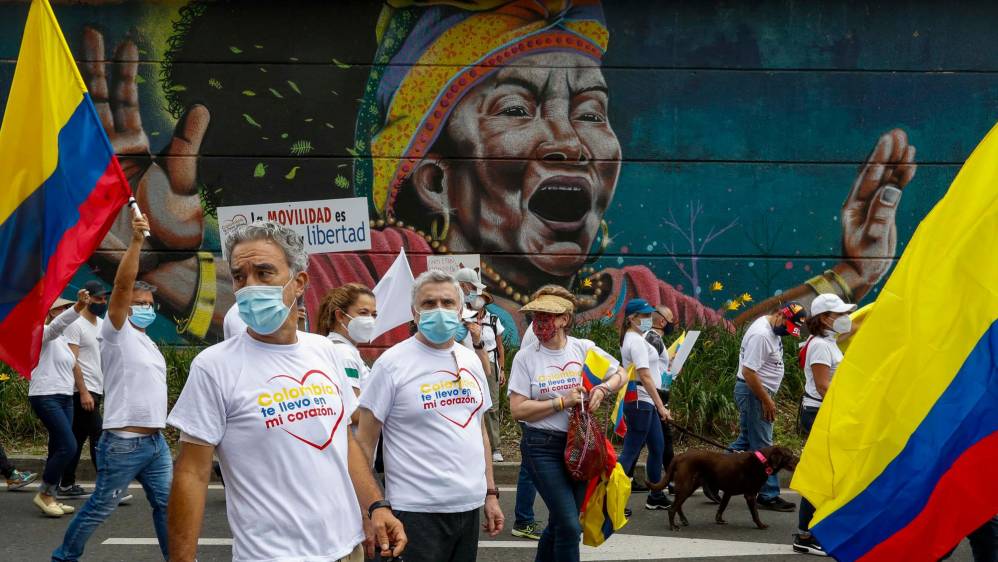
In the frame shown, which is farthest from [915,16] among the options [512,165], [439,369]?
[439,369]

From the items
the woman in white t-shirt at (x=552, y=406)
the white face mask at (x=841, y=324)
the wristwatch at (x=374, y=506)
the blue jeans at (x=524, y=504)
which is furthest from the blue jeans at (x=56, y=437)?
the white face mask at (x=841, y=324)

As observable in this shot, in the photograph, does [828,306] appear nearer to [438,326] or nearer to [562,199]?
[438,326]

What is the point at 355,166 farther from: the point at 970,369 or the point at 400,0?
the point at 970,369

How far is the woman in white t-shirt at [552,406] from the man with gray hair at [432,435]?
4.16 feet

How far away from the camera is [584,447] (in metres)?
6.52

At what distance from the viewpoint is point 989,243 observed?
4000 millimetres

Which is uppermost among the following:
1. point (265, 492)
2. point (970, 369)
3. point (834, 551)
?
point (970, 369)

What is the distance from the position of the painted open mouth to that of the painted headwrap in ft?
5.00

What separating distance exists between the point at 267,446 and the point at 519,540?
4932mm

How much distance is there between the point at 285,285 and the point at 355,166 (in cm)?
1092

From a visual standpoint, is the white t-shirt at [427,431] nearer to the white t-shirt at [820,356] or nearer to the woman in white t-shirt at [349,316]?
the woman in white t-shirt at [349,316]

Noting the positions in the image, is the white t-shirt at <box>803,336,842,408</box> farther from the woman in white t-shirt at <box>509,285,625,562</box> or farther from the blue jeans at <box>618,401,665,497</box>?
the woman in white t-shirt at <box>509,285,625,562</box>

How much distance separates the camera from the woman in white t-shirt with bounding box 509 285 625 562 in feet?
21.4

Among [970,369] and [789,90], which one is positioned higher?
[789,90]
